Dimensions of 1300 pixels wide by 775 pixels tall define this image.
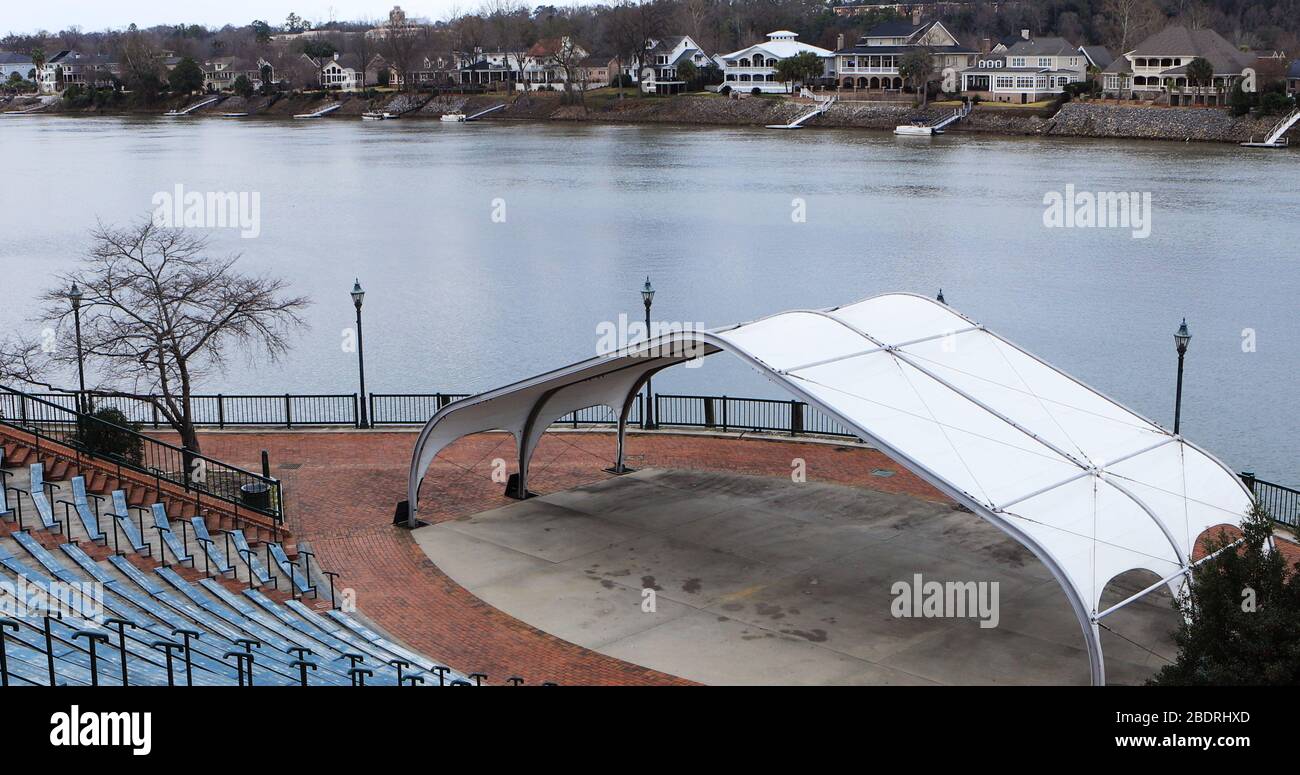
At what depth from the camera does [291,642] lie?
17609mm

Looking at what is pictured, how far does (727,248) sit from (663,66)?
10492 cm

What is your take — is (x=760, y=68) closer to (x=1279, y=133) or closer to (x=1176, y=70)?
(x=1176, y=70)

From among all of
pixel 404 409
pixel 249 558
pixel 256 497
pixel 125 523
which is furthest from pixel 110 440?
pixel 404 409

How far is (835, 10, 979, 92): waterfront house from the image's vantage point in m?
147

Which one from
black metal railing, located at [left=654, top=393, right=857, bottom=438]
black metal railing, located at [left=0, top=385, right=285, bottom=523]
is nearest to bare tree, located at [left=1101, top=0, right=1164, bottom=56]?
black metal railing, located at [left=654, top=393, right=857, bottom=438]

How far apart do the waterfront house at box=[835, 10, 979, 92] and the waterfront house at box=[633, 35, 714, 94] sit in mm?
20367

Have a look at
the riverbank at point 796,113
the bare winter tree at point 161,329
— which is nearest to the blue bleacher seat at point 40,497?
the bare winter tree at point 161,329

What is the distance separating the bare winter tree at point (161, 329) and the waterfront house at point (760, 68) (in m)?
109

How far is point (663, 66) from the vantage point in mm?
170125

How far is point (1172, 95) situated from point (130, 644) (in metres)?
126

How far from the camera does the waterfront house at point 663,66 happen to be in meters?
170

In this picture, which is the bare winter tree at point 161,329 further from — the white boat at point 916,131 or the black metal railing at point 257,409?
the white boat at point 916,131
